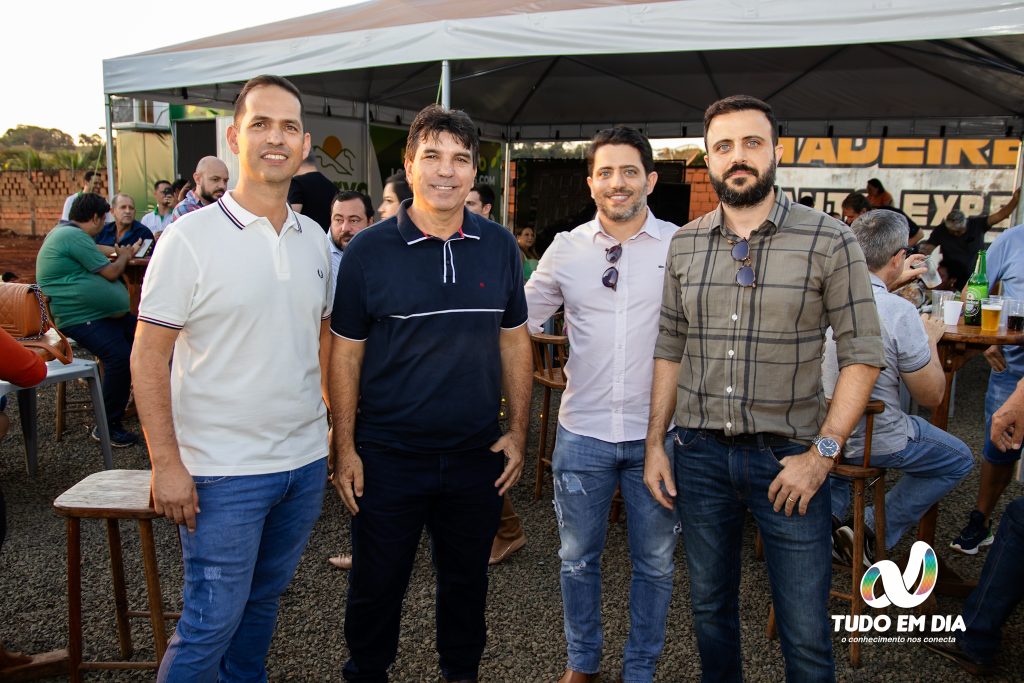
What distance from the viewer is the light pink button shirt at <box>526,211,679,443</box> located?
2.21m

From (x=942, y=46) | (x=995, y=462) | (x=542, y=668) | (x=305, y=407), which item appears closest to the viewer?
(x=305, y=407)

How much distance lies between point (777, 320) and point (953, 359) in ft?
7.04

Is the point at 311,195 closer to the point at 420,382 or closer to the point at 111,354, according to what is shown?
the point at 111,354

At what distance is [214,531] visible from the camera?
1757 mm

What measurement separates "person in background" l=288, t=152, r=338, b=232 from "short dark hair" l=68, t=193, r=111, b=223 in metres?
1.63

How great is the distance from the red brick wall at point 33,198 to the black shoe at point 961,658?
20930mm

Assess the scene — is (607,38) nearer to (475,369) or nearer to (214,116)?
(475,369)

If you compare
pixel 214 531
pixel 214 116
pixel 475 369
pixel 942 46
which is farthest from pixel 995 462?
pixel 214 116

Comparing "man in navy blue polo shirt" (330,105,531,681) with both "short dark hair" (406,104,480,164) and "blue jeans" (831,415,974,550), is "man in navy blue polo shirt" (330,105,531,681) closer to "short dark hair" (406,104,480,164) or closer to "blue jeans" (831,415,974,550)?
"short dark hair" (406,104,480,164)

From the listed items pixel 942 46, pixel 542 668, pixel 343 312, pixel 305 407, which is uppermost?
pixel 942 46

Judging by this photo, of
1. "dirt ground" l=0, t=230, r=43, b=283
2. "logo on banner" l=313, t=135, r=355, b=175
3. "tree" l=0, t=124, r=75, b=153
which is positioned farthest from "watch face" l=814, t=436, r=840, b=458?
"tree" l=0, t=124, r=75, b=153

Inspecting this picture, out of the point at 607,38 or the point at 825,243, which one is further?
the point at 607,38

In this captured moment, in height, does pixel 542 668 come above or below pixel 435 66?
below

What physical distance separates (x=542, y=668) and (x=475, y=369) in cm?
122
